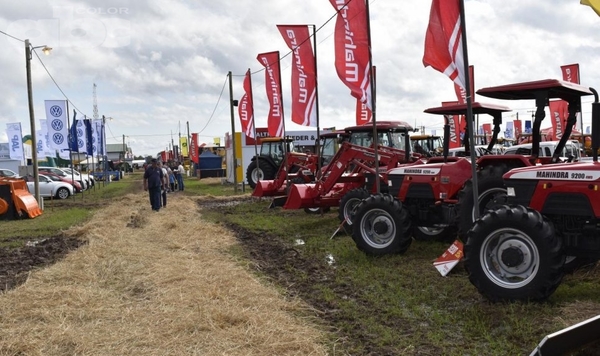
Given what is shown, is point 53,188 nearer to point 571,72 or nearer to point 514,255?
point 571,72

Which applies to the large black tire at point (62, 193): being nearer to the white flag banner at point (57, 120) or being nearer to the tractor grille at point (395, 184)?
the white flag banner at point (57, 120)

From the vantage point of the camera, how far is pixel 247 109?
73.0 feet

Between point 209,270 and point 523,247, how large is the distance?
4.08 metres

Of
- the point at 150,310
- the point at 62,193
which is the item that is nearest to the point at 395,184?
the point at 150,310

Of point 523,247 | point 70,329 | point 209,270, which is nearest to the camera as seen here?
point 70,329

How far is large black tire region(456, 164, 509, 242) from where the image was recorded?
7617mm

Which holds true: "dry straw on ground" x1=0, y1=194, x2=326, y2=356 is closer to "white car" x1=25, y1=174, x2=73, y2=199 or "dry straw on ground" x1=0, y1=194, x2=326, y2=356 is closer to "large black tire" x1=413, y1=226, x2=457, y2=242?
"large black tire" x1=413, y1=226, x2=457, y2=242

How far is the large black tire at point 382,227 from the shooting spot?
821 centimetres

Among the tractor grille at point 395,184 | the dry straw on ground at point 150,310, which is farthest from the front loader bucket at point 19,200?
the tractor grille at point 395,184

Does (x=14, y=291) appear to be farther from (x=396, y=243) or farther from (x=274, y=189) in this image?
(x=274, y=189)

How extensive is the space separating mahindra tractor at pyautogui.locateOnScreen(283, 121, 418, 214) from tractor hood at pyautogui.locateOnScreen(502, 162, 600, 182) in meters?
6.21

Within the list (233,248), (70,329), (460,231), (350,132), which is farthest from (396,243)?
(350,132)

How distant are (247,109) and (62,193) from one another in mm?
9815

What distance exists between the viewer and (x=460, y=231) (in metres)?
7.74
